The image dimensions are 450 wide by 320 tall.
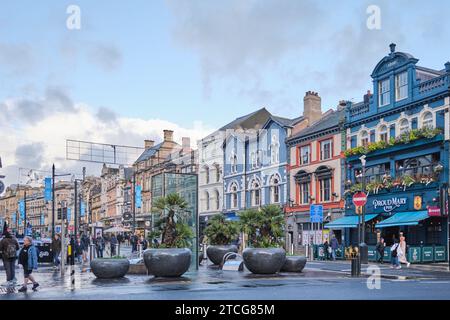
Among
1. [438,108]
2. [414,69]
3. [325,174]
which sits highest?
[414,69]

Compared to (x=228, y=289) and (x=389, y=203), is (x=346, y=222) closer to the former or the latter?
(x=389, y=203)

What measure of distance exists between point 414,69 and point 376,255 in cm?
1276

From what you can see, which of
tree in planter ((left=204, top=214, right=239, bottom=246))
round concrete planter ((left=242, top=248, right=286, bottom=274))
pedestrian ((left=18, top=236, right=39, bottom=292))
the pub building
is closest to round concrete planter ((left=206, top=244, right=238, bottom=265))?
tree in planter ((left=204, top=214, right=239, bottom=246))

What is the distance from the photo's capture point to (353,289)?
16391 mm

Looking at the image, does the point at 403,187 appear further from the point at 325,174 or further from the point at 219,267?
the point at 219,267

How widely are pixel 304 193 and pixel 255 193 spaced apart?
838 centimetres

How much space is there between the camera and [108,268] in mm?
19750

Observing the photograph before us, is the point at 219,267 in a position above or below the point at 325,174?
below

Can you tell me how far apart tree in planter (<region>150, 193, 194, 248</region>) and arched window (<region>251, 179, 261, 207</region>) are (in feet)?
115

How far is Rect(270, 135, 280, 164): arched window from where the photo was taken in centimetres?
5344

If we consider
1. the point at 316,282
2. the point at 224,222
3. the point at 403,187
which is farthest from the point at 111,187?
the point at 316,282

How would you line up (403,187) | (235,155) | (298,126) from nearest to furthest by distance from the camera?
(403,187) < (298,126) < (235,155)

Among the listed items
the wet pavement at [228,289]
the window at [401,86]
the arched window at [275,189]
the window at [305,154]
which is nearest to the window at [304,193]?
the window at [305,154]

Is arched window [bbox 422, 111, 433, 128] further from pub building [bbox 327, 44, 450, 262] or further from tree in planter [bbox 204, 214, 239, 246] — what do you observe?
tree in planter [bbox 204, 214, 239, 246]
